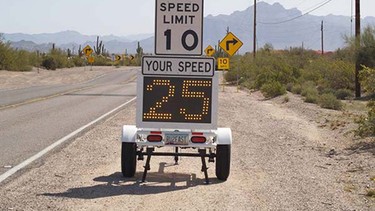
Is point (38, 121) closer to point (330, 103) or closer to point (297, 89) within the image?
point (330, 103)

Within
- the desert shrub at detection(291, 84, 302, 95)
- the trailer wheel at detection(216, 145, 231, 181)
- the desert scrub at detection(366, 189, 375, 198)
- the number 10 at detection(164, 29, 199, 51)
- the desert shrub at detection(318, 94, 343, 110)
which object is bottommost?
the desert scrub at detection(366, 189, 375, 198)

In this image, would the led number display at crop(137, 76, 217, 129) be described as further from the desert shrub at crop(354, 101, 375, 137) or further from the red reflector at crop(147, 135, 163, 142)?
the desert shrub at crop(354, 101, 375, 137)

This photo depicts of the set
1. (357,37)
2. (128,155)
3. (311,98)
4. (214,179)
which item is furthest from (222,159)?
(357,37)

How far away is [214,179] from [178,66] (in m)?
1.89

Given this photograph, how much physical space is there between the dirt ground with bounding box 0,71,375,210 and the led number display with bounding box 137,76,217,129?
3.07ft

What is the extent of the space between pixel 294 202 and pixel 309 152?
17.9ft

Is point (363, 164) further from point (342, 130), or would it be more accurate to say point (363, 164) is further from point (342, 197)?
point (342, 130)

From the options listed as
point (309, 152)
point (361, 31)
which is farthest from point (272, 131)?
A: point (361, 31)

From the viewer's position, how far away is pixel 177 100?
973 cm

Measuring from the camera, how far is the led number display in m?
9.70

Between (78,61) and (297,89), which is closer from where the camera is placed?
(297,89)

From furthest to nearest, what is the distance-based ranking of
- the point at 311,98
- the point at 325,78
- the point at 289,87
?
the point at 325,78
the point at 289,87
the point at 311,98

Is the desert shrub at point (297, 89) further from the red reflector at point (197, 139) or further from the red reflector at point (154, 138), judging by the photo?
the red reflector at point (154, 138)

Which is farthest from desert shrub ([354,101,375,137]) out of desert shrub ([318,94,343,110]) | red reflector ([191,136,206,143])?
desert shrub ([318,94,343,110])
